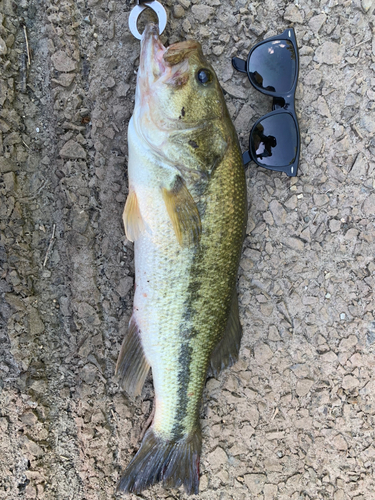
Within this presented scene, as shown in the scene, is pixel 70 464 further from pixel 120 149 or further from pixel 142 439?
pixel 120 149

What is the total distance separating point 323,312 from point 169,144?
1.22m

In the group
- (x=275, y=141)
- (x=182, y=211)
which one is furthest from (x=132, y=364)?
(x=275, y=141)

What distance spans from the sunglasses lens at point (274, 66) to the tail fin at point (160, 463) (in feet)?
5.76

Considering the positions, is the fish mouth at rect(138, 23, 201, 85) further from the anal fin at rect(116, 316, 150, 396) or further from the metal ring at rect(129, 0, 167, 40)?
the anal fin at rect(116, 316, 150, 396)

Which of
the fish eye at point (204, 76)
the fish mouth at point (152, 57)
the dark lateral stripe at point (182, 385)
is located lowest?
the dark lateral stripe at point (182, 385)

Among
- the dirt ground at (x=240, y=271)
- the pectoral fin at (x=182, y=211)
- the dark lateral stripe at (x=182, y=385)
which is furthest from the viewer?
the dirt ground at (x=240, y=271)

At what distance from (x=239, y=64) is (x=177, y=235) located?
97 centimetres

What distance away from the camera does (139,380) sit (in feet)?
5.58

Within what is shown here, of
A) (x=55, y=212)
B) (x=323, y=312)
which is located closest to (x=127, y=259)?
(x=55, y=212)

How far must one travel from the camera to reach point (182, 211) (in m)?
1.47

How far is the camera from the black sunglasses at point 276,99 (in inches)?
69.0

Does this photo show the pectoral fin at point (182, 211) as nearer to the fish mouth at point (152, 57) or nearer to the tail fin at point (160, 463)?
the fish mouth at point (152, 57)

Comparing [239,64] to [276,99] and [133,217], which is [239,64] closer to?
[276,99]

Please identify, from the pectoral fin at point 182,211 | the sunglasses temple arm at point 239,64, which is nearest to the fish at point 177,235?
the pectoral fin at point 182,211
